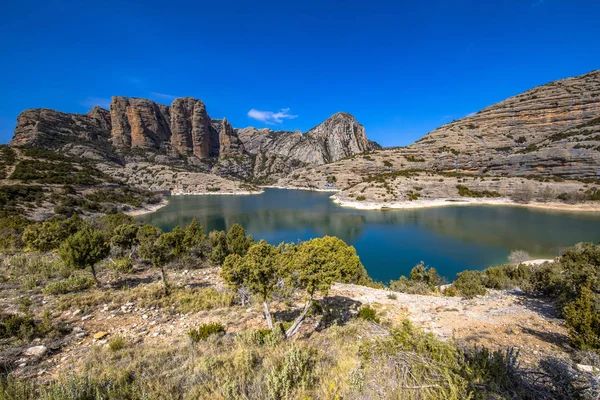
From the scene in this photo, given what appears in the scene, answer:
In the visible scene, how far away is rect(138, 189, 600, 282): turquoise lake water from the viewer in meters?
27.1

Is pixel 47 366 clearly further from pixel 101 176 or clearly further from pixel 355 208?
pixel 101 176

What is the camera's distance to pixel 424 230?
41.1 metres

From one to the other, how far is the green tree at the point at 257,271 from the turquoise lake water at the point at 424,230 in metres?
16.2

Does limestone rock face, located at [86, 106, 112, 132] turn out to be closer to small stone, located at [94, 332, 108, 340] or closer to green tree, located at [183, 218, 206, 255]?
green tree, located at [183, 218, 206, 255]

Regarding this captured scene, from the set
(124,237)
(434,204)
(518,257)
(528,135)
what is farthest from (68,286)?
(528,135)

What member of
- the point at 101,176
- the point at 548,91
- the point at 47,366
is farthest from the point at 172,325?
the point at 548,91

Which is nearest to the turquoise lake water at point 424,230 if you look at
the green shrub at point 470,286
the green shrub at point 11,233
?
the green shrub at point 470,286

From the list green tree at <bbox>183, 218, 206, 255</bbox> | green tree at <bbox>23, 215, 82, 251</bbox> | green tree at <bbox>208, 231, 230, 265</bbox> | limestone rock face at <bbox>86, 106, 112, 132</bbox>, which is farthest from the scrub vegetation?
limestone rock face at <bbox>86, 106, 112, 132</bbox>

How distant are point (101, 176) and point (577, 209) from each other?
401 ft

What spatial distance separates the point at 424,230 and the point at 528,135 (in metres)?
91.7

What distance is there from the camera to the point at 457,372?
13.3 feet

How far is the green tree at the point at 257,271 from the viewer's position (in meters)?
9.33

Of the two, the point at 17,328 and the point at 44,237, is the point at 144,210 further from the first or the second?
the point at 17,328

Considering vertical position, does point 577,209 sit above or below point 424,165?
below
